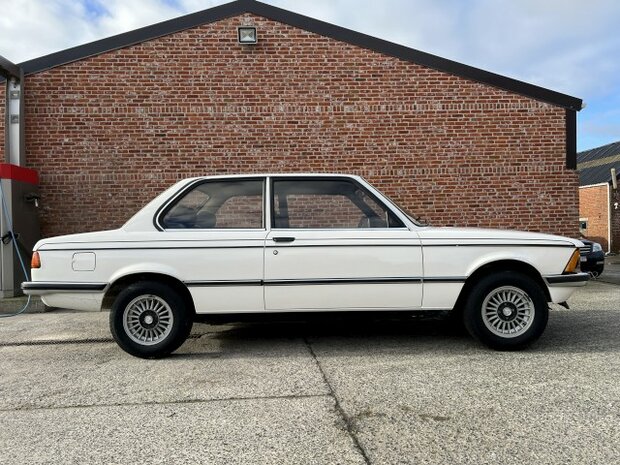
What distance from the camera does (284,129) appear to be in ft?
29.1

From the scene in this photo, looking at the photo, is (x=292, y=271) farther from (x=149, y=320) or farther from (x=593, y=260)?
(x=593, y=260)

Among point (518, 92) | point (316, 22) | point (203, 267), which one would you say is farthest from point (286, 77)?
point (203, 267)

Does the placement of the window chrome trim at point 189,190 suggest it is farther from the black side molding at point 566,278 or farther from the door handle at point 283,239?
the black side molding at point 566,278

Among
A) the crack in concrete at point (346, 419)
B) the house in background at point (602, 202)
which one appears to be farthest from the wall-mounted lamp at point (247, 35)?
the house in background at point (602, 202)

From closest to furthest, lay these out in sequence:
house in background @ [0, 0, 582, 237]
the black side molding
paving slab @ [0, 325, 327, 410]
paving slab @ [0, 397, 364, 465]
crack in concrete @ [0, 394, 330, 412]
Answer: paving slab @ [0, 397, 364, 465] < crack in concrete @ [0, 394, 330, 412] < paving slab @ [0, 325, 327, 410] < the black side molding < house in background @ [0, 0, 582, 237]

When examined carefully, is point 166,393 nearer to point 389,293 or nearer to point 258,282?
point 258,282

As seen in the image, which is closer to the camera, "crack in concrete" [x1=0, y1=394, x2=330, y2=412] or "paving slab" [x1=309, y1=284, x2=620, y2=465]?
"paving slab" [x1=309, y1=284, x2=620, y2=465]

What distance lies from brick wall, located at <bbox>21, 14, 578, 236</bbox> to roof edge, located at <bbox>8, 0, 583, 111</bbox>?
0.12 metres

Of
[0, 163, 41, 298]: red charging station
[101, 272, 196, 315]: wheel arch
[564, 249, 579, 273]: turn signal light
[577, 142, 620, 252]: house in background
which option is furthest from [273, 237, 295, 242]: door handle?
[577, 142, 620, 252]: house in background

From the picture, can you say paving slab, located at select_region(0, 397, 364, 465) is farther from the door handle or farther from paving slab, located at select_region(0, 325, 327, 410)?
the door handle

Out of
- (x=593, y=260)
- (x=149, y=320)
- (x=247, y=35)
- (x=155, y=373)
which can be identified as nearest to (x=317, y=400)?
(x=155, y=373)

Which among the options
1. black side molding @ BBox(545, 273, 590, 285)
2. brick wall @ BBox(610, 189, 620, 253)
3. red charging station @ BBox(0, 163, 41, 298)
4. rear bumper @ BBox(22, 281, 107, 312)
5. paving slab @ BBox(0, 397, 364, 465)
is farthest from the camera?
brick wall @ BBox(610, 189, 620, 253)

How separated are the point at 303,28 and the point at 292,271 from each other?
5.77m

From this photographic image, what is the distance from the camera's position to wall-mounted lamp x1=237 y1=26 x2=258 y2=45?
8805 mm
